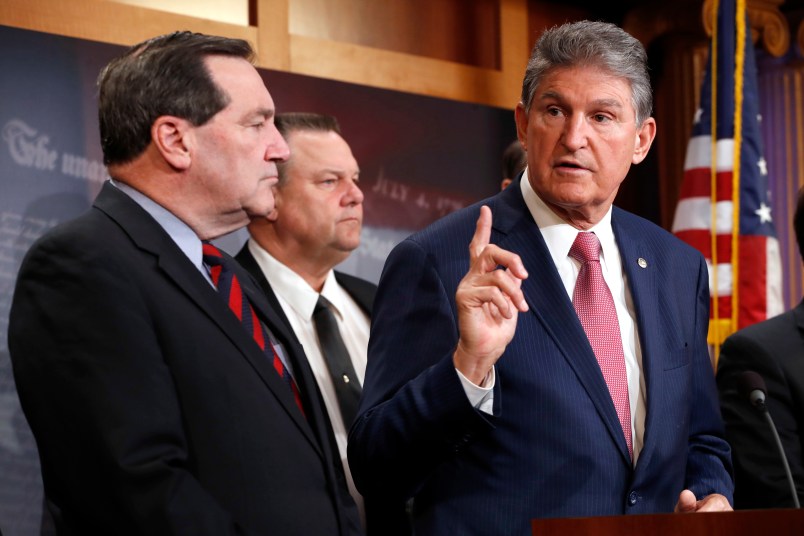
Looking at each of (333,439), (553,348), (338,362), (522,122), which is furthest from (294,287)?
(553,348)

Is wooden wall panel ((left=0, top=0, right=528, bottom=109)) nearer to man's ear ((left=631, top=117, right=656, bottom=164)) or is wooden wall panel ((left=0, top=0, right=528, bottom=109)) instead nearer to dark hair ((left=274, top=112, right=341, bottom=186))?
dark hair ((left=274, top=112, right=341, bottom=186))

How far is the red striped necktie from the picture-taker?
2264mm

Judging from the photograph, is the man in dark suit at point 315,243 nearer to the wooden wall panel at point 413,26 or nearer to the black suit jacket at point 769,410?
the wooden wall panel at point 413,26

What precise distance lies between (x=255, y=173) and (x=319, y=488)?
25.2 inches

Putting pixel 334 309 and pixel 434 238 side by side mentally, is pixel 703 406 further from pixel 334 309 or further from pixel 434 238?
pixel 334 309

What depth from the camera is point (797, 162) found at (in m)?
5.20

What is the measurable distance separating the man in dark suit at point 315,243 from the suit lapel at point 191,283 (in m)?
1.08

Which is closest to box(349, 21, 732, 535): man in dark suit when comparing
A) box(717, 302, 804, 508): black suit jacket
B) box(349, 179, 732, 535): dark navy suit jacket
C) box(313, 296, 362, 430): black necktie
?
box(349, 179, 732, 535): dark navy suit jacket

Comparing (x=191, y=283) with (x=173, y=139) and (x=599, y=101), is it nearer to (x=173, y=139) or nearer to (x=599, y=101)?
(x=173, y=139)

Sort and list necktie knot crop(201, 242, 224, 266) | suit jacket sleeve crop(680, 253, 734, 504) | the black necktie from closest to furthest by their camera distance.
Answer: necktie knot crop(201, 242, 224, 266), suit jacket sleeve crop(680, 253, 734, 504), the black necktie

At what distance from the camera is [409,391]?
2055mm

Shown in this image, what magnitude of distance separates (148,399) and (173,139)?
0.57 m

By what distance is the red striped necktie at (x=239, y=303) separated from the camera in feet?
7.43

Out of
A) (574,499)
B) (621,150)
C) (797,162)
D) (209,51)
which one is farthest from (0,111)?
(797,162)
